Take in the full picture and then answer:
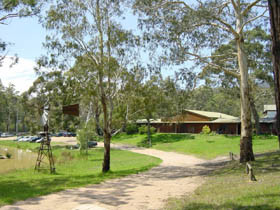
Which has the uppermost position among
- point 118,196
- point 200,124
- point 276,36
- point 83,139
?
point 276,36

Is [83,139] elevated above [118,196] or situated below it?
above

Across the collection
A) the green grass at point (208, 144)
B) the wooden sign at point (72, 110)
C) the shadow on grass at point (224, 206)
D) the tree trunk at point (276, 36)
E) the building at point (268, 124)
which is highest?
the tree trunk at point (276, 36)

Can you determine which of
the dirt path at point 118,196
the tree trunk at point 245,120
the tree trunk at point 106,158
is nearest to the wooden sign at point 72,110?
the tree trunk at point 106,158

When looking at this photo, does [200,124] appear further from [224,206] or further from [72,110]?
[224,206]

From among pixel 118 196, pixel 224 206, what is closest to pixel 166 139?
pixel 118 196

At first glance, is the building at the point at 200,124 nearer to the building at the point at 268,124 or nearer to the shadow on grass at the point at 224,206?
the building at the point at 268,124

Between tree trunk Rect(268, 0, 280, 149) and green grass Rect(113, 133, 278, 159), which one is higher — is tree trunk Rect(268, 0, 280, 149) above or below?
above

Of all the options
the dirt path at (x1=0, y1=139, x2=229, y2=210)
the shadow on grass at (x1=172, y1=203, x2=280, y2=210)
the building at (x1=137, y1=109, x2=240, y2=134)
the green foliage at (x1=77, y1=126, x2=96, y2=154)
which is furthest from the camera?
the building at (x1=137, y1=109, x2=240, y2=134)

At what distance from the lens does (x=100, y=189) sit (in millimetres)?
11125

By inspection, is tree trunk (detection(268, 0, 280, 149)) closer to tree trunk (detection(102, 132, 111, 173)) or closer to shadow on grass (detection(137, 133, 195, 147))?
tree trunk (detection(102, 132, 111, 173))

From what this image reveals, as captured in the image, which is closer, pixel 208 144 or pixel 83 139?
pixel 83 139

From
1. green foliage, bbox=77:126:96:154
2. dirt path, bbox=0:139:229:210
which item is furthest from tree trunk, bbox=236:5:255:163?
green foliage, bbox=77:126:96:154

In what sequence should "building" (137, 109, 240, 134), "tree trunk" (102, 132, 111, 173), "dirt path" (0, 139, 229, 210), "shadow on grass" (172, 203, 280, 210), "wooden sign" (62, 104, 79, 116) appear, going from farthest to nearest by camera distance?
"building" (137, 109, 240, 134) < "tree trunk" (102, 132, 111, 173) < "wooden sign" (62, 104, 79, 116) < "dirt path" (0, 139, 229, 210) < "shadow on grass" (172, 203, 280, 210)

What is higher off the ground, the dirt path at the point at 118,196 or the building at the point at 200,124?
the building at the point at 200,124
